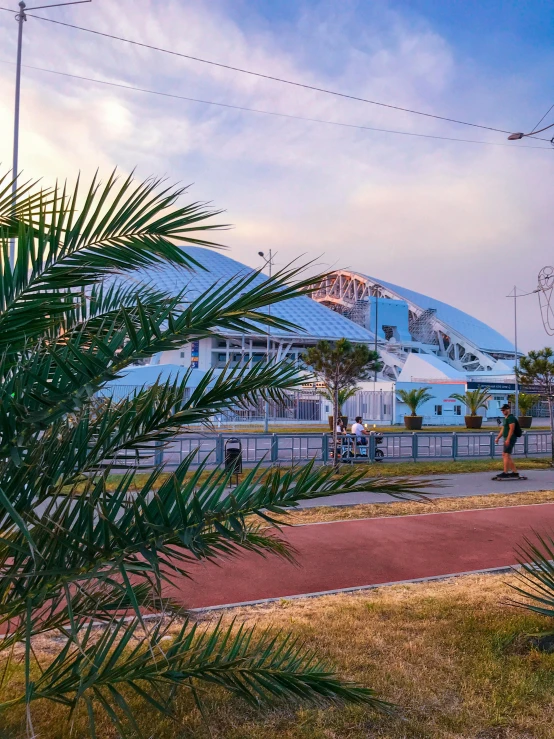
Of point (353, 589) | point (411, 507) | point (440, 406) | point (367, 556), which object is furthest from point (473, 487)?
point (440, 406)

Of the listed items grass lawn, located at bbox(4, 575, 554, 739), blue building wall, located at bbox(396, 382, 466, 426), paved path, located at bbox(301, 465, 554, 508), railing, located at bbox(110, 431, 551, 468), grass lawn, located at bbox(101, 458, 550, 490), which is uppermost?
blue building wall, located at bbox(396, 382, 466, 426)

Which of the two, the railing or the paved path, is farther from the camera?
the railing

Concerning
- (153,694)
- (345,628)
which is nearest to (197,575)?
(345,628)

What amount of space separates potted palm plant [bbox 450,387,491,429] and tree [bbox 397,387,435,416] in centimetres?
233

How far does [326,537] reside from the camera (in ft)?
26.5

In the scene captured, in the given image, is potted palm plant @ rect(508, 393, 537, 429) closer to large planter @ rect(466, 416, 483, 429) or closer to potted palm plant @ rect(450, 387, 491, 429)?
potted palm plant @ rect(450, 387, 491, 429)

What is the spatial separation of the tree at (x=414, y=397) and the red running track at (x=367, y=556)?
82.4 ft

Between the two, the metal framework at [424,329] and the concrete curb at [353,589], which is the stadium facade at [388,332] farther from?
the concrete curb at [353,589]

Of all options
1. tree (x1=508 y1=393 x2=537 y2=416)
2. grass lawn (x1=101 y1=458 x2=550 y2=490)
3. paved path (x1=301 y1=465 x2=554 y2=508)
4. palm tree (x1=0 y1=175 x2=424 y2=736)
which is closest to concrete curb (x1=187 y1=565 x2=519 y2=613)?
palm tree (x1=0 y1=175 x2=424 y2=736)

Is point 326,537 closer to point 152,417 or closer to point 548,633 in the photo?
point 548,633

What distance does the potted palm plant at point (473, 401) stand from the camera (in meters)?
34.9

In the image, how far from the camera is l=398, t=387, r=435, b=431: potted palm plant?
32812 millimetres

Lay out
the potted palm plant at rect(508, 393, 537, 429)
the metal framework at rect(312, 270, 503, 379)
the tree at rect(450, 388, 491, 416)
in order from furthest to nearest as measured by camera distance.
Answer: the metal framework at rect(312, 270, 503, 379) < the tree at rect(450, 388, 491, 416) < the potted palm plant at rect(508, 393, 537, 429)

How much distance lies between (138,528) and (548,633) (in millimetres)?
3568
